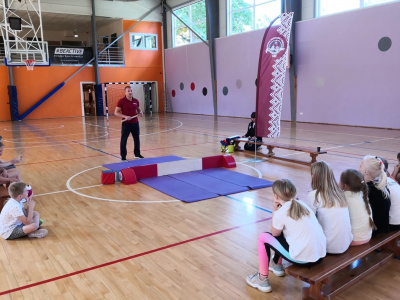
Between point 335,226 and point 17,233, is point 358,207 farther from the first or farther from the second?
point 17,233

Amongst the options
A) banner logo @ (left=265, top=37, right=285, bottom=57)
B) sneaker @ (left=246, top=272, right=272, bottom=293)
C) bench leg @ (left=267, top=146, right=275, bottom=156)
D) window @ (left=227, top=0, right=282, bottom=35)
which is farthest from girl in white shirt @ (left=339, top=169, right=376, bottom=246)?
window @ (left=227, top=0, right=282, bottom=35)

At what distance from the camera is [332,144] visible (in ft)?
33.4

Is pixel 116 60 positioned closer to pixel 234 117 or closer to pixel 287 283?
pixel 234 117

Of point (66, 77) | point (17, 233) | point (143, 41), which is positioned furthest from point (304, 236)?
point (143, 41)

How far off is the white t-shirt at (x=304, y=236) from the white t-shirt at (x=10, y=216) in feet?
9.38

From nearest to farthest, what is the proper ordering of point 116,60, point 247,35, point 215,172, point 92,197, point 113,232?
point 113,232 → point 92,197 → point 215,172 → point 247,35 → point 116,60

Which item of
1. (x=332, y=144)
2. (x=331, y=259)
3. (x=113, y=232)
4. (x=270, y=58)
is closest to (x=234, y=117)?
(x=332, y=144)

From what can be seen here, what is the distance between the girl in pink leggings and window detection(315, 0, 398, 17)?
12.7 metres

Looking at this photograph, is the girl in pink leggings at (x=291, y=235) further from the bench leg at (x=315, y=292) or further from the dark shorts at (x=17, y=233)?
the dark shorts at (x=17, y=233)

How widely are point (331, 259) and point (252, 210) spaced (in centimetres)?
218

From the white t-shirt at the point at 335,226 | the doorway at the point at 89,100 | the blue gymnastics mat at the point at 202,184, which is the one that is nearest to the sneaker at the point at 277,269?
the white t-shirt at the point at 335,226

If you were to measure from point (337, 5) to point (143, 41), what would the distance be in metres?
13.0

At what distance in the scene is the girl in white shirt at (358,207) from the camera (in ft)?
10.1

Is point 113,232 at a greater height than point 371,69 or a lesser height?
lesser
